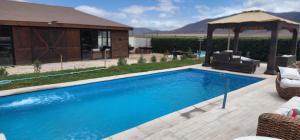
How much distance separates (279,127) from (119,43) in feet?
47.0

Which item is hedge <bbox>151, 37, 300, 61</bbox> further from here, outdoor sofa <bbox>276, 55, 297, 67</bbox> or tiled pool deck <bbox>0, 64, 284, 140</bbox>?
tiled pool deck <bbox>0, 64, 284, 140</bbox>

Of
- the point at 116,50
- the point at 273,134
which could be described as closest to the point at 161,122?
the point at 273,134

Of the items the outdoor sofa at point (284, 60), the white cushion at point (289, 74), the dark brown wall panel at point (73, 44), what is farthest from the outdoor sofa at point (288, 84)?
the dark brown wall panel at point (73, 44)

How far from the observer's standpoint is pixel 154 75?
994 centimetres

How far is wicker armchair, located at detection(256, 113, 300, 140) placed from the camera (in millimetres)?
2586

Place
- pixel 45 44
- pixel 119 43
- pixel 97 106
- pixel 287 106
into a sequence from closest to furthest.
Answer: pixel 287 106 < pixel 97 106 < pixel 45 44 < pixel 119 43

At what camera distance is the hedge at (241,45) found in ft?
45.2

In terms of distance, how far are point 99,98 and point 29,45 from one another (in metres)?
7.42

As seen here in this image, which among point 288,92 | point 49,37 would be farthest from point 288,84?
point 49,37

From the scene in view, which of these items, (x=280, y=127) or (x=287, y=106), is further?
(x=287, y=106)

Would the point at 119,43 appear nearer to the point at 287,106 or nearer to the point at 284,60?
the point at 284,60

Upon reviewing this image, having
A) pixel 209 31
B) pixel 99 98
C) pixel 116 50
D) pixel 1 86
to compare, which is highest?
pixel 209 31

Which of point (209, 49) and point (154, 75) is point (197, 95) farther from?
point (209, 49)

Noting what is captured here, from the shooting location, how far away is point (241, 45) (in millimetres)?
15594
